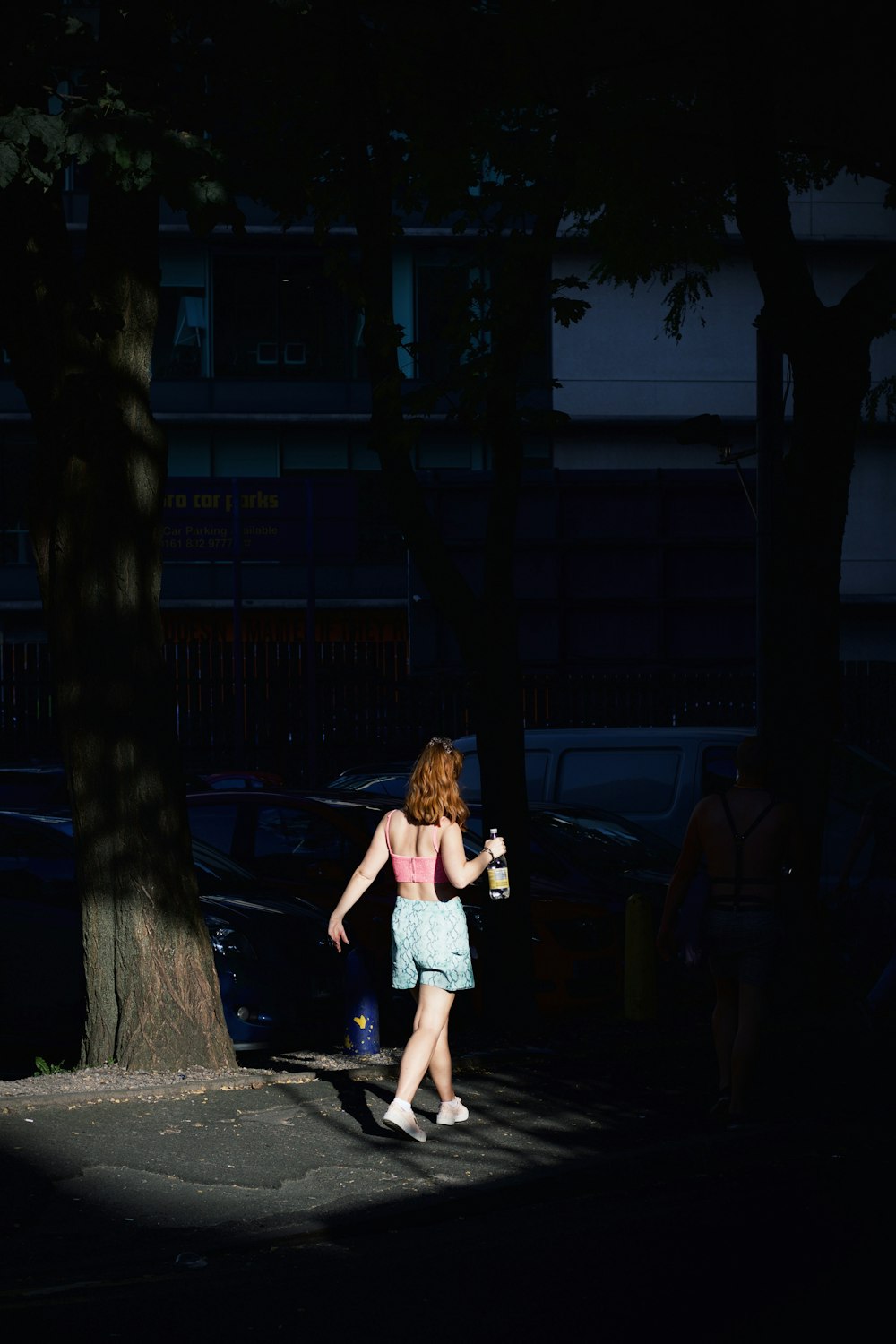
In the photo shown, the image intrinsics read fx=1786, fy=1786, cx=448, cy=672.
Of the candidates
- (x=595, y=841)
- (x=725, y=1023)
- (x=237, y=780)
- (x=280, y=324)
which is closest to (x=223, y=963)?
(x=725, y=1023)

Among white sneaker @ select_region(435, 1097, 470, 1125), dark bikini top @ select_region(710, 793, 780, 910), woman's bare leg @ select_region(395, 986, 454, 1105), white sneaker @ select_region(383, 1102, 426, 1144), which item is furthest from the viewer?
dark bikini top @ select_region(710, 793, 780, 910)

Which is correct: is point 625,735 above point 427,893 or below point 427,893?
above

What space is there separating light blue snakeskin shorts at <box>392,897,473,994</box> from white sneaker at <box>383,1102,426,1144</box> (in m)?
0.52

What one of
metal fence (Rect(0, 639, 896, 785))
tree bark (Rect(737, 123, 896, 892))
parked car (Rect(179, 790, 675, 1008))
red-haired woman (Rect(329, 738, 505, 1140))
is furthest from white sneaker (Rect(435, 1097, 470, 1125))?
metal fence (Rect(0, 639, 896, 785))

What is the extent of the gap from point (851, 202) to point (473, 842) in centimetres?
3229

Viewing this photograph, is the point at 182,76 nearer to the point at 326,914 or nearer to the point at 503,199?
the point at 503,199

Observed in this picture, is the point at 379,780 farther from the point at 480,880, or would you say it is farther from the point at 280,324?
the point at 280,324

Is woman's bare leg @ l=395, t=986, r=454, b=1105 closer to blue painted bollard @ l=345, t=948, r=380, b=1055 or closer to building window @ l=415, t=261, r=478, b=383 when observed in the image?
blue painted bollard @ l=345, t=948, r=380, b=1055

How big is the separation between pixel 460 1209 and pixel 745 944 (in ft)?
7.05

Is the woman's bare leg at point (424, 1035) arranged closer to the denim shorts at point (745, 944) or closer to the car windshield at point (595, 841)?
the denim shorts at point (745, 944)

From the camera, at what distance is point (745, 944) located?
8125 mm

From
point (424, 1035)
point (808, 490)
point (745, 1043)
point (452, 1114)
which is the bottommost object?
point (452, 1114)

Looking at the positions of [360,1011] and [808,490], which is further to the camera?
[808,490]

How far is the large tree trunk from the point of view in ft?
29.8
